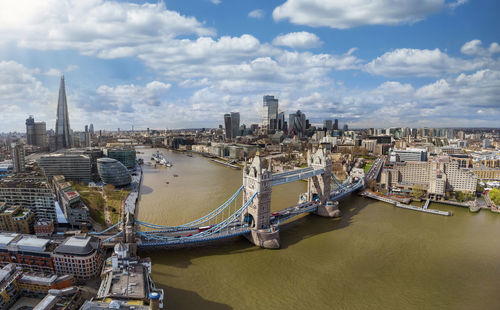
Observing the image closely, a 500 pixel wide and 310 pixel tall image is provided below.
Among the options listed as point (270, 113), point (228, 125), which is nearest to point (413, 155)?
point (228, 125)

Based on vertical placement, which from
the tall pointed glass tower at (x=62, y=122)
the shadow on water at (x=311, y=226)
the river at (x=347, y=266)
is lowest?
the river at (x=347, y=266)

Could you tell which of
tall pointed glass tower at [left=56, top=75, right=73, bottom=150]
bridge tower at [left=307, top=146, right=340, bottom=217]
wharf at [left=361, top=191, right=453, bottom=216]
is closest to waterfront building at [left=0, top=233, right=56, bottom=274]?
bridge tower at [left=307, top=146, right=340, bottom=217]

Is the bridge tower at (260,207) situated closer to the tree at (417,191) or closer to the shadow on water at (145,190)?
the shadow on water at (145,190)

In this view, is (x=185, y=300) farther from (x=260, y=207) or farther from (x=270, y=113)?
(x=270, y=113)

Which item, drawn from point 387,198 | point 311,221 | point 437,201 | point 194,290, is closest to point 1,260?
point 194,290

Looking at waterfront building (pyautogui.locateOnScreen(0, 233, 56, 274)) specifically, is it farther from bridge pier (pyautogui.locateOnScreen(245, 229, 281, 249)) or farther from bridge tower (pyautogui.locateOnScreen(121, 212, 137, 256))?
bridge pier (pyautogui.locateOnScreen(245, 229, 281, 249))

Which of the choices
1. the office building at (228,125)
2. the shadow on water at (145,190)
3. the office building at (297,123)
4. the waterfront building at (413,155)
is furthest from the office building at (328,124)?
the shadow on water at (145,190)

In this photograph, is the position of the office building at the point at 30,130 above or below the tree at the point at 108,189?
Result: above
